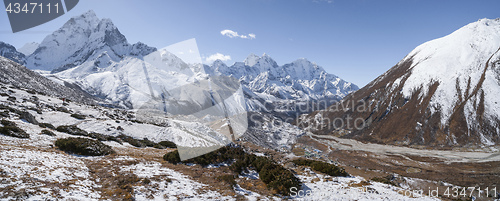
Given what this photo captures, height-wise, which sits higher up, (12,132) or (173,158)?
(12,132)

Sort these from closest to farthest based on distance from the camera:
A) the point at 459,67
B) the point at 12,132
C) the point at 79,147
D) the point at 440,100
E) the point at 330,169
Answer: the point at 79,147 → the point at 12,132 → the point at 330,169 → the point at 440,100 → the point at 459,67

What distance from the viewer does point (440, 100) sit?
401 ft

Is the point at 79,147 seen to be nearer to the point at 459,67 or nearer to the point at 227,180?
the point at 227,180

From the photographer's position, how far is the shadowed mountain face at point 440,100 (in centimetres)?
10312

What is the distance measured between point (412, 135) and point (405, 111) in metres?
23.1

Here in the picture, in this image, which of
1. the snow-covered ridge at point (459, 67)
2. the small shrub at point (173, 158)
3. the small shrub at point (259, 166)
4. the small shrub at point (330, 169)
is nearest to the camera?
the small shrub at point (259, 166)

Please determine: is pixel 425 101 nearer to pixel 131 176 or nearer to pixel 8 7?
pixel 131 176

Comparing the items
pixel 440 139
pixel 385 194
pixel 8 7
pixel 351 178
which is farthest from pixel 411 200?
pixel 440 139

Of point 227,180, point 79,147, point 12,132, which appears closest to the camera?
point 227,180

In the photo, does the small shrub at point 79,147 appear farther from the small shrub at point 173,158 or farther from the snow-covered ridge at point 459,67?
the snow-covered ridge at point 459,67

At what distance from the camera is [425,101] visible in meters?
128

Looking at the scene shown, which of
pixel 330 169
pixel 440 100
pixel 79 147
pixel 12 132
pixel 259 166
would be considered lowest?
pixel 330 169

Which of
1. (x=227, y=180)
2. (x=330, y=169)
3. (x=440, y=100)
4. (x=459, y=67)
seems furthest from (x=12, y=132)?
(x=459, y=67)

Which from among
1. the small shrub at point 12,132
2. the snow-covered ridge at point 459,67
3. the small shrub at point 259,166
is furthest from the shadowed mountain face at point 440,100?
the small shrub at point 12,132
